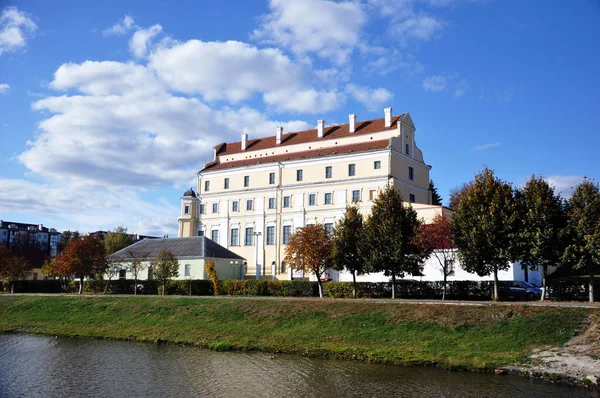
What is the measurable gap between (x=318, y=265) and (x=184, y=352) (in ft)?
57.0

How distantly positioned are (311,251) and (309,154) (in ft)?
104

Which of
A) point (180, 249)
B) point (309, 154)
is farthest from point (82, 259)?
point (309, 154)

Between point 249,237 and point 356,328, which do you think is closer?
point 356,328

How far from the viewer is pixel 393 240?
37.2m

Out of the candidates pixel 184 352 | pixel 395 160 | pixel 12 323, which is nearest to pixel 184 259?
pixel 12 323

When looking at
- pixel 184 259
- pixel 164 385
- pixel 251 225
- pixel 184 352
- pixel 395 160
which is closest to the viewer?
pixel 164 385

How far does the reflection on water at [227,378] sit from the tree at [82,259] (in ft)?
86.4

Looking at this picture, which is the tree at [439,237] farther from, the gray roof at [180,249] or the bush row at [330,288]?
the gray roof at [180,249]

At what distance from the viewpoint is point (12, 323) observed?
38719 millimetres

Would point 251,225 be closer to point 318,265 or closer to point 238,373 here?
point 318,265

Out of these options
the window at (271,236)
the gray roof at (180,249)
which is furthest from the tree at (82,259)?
the window at (271,236)

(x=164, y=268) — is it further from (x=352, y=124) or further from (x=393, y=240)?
(x=352, y=124)

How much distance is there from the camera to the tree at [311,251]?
41688mm

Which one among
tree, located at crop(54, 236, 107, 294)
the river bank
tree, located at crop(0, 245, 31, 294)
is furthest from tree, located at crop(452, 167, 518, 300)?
tree, located at crop(0, 245, 31, 294)
